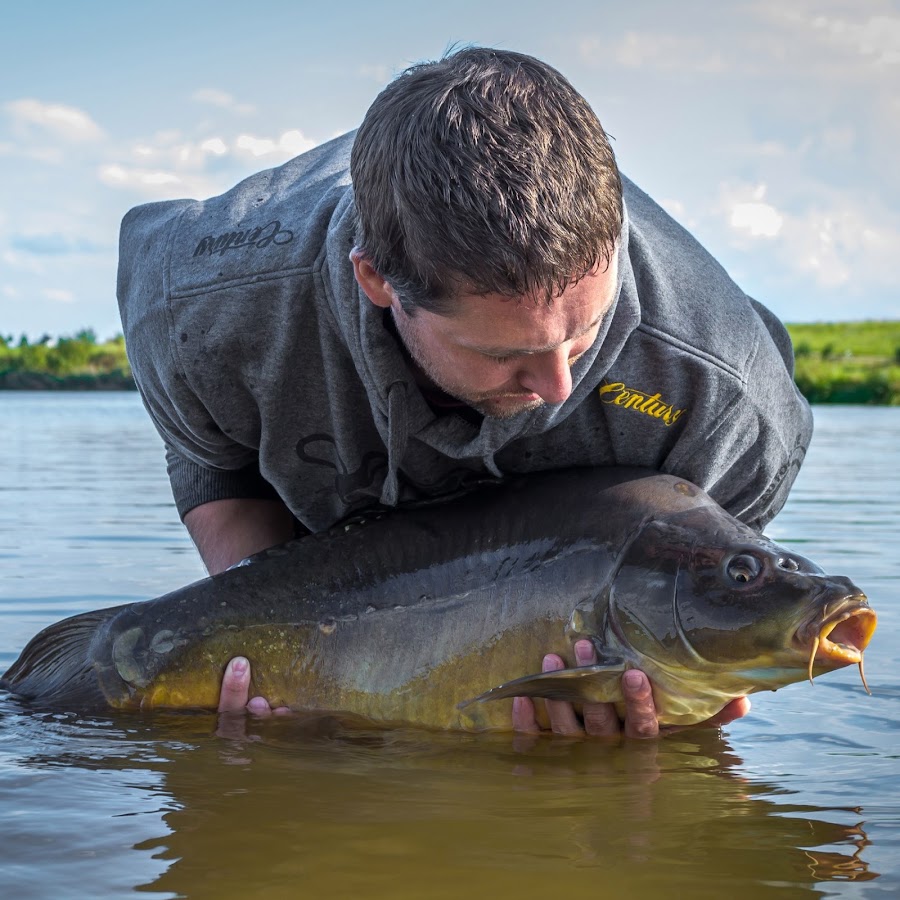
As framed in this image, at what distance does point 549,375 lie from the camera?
3047 mm

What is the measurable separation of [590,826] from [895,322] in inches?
2103

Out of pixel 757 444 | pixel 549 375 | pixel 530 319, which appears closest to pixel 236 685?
pixel 549 375

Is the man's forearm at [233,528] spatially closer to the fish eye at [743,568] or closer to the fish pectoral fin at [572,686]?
the fish pectoral fin at [572,686]

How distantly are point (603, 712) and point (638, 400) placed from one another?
809mm

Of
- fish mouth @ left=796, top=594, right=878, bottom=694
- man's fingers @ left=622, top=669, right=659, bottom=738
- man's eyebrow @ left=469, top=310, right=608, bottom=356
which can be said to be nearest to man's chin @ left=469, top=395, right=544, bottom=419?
man's eyebrow @ left=469, top=310, right=608, bottom=356

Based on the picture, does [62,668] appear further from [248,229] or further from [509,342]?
[509,342]

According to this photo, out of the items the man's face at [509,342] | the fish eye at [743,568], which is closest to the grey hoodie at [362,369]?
the man's face at [509,342]

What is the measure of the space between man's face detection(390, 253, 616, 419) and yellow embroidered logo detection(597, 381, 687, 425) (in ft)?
0.99

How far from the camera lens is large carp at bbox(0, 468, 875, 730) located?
3184 mm

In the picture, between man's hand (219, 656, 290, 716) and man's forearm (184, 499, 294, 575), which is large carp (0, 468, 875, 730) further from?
man's forearm (184, 499, 294, 575)

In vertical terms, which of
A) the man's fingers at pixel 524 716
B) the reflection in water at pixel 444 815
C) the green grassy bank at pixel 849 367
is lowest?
the reflection in water at pixel 444 815

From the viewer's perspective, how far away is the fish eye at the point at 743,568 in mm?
3189

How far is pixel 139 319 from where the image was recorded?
3789 millimetres

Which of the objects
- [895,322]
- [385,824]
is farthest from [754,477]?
[895,322]
